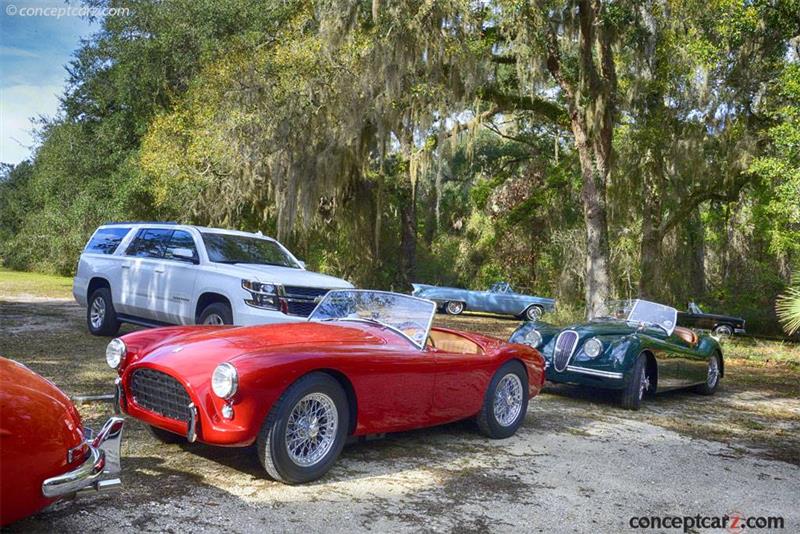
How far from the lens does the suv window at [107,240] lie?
10.6 metres

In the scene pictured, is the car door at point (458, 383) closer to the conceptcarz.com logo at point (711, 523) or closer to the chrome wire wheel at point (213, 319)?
the conceptcarz.com logo at point (711, 523)

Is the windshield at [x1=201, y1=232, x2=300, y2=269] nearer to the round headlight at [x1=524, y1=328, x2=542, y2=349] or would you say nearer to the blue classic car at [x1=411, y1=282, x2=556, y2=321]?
the round headlight at [x1=524, y1=328, x2=542, y2=349]

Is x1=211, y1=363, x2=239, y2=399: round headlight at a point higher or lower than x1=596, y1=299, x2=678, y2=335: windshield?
lower

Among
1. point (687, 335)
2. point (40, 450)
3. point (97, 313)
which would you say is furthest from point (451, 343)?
point (97, 313)

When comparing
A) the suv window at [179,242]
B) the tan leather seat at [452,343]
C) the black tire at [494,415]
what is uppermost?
the suv window at [179,242]

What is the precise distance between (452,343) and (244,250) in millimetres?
4482

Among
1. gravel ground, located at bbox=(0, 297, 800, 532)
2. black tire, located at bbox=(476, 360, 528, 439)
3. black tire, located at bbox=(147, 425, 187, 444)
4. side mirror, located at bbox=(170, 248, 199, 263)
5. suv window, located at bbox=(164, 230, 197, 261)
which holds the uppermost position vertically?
suv window, located at bbox=(164, 230, 197, 261)

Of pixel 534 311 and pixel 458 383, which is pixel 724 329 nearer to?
pixel 534 311

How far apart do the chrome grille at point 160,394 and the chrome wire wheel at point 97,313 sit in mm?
6117

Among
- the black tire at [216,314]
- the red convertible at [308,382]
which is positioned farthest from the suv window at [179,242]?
the red convertible at [308,382]

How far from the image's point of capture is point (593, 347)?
27.0ft

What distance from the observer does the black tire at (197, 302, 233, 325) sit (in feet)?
28.5

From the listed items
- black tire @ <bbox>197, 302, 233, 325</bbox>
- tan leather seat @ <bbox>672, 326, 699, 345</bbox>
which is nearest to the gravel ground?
black tire @ <bbox>197, 302, 233, 325</bbox>

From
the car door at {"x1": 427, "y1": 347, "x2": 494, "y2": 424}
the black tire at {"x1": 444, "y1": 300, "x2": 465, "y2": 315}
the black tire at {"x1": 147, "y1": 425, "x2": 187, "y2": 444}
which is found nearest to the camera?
the black tire at {"x1": 147, "y1": 425, "x2": 187, "y2": 444}
